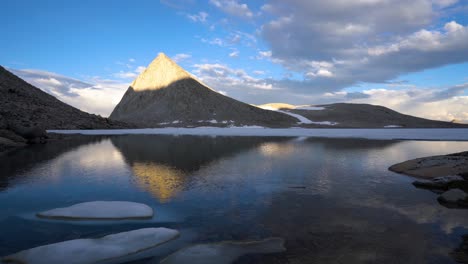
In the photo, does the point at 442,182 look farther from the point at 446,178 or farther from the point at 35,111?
the point at 35,111

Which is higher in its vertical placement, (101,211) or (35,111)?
(35,111)

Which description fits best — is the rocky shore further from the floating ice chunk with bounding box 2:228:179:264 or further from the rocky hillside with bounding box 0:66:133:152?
the rocky hillside with bounding box 0:66:133:152

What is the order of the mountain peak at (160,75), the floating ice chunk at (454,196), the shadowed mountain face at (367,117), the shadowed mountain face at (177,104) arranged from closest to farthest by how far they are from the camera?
the floating ice chunk at (454,196) < the shadowed mountain face at (177,104) < the shadowed mountain face at (367,117) < the mountain peak at (160,75)

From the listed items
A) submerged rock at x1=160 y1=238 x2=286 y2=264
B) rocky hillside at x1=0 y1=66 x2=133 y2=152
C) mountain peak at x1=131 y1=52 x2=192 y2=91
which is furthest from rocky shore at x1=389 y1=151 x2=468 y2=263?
mountain peak at x1=131 y1=52 x2=192 y2=91

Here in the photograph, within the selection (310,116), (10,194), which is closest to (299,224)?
(10,194)

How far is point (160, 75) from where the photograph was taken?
437 ft

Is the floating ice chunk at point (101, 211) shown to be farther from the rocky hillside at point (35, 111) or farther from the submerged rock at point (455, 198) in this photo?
the rocky hillside at point (35, 111)

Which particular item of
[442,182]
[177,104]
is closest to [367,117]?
[177,104]

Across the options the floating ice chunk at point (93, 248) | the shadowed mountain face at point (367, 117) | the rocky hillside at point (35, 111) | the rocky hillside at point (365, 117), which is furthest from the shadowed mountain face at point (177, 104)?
the floating ice chunk at point (93, 248)

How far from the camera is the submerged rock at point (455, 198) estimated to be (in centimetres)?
1175

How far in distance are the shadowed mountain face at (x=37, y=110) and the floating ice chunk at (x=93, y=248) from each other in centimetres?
5903

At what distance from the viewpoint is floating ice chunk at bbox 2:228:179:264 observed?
6.96 m

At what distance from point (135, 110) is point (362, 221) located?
12136cm

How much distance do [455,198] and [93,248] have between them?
41.1 ft
